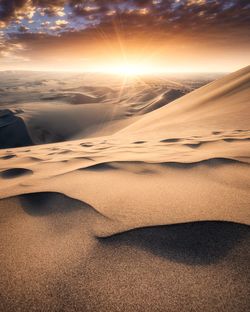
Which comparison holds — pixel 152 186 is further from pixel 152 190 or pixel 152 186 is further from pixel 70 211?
pixel 70 211

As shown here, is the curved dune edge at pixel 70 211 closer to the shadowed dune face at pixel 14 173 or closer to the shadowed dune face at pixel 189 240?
the shadowed dune face at pixel 189 240

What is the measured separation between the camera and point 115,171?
82.8 inches

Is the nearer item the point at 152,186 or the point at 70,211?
the point at 70,211

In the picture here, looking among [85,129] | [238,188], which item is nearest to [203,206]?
[238,188]

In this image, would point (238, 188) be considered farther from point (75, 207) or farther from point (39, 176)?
point (39, 176)

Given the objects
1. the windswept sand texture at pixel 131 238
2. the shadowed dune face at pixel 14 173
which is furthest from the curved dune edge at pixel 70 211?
the shadowed dune face at pixel 14 173

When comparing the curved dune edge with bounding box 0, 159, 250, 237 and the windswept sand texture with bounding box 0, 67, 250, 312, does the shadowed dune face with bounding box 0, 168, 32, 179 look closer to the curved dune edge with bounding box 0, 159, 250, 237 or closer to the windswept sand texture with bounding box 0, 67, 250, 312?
the curved dune edge with bounding box 0, 159, 250, 237

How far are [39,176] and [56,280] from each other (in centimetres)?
143

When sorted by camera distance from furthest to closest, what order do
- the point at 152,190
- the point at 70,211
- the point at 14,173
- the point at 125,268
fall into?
the point at 14,173 → the point at 152,190 → the point at 70,211 → the point at 125,268

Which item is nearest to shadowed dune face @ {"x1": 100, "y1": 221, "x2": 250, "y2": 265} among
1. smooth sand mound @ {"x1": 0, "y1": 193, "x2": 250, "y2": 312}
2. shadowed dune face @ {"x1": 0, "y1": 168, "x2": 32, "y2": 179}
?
smooth sand mound @ {"x1": 0, "y1": 193, "x2": 250, "y2": 312}

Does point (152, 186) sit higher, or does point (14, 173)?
point (152, 186)

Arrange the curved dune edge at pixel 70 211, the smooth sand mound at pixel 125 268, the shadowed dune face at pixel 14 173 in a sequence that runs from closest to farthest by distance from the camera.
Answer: the smooth sand mound at pixel 125 268
the curved dune edge at pixel 70 211
the shadowed dune face at pixel 14 173

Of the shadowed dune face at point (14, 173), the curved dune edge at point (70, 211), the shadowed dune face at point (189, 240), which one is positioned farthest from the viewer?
the shadowed dune face at point (14, 173)

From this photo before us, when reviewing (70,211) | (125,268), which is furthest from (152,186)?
(125,268)
